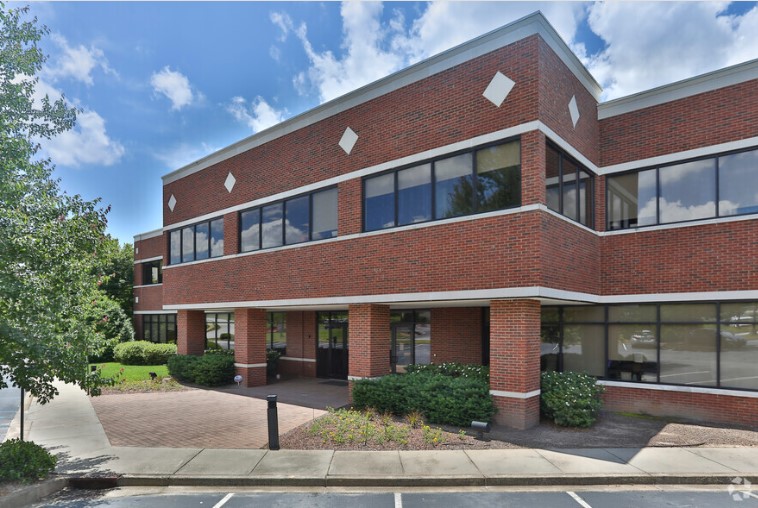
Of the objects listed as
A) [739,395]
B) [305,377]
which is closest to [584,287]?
[739,395]

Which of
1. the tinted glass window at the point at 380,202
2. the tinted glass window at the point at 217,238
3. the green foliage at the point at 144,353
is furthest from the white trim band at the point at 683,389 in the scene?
the green foliage at the point at 144,353

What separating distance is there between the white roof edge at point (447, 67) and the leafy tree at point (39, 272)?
734cm

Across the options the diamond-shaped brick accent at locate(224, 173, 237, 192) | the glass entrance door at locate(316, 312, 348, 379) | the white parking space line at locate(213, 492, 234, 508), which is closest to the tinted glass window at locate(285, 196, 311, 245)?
the diamond-shaped brick accent at locate(224, 173, 237, 192)

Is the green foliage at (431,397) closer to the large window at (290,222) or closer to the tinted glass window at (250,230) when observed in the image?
the large window at (290,222)

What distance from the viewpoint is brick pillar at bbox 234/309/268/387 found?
55.4ft

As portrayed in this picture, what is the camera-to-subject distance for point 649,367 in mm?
11758

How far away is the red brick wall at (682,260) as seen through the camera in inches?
422

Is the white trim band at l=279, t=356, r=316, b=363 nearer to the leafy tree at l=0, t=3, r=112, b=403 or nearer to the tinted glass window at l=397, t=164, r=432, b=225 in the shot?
the tinted glass window at l=397, t=164, r=432, b=225

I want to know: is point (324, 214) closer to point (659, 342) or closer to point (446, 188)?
point (446, 188)

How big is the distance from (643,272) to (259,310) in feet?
41.1

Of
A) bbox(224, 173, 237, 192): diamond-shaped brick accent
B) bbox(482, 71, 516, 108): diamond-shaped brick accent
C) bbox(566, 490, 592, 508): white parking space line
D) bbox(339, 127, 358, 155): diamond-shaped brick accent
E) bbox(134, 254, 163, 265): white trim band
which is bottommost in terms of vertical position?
bbox(566, 490, 592, 508): white parking space line

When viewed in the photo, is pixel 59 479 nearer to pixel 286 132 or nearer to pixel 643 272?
pixel 286 132

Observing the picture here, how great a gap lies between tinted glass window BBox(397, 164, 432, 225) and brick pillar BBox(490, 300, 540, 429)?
116 inches

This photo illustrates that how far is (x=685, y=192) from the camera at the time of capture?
38.2ft
